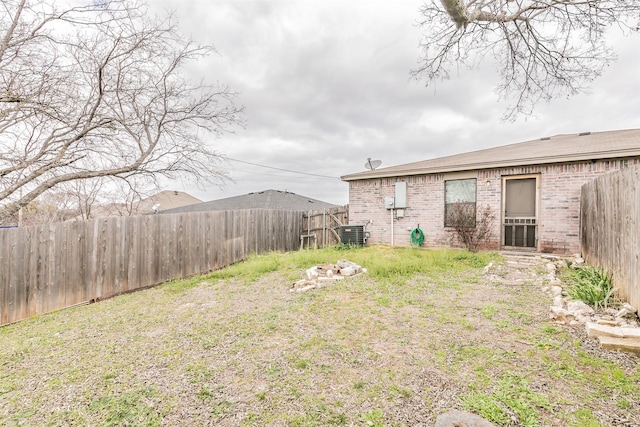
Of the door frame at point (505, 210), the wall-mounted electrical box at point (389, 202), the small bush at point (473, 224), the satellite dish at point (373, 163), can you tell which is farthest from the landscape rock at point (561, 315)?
the satellite dish at point (373, 163)

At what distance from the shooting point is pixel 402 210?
9.30 meters

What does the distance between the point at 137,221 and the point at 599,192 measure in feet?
28.1

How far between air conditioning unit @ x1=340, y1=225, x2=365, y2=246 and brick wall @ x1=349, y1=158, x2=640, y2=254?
1.32ft

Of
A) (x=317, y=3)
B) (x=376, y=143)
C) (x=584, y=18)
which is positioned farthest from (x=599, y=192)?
(x=376, y=143)

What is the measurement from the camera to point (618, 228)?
3.64 meters

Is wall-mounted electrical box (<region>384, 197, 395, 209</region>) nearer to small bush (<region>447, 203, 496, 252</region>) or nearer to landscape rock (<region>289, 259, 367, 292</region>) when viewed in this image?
small bush (<region>447, 203, 496, 252</region>)

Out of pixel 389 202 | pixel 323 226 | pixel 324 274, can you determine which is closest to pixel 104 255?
pixel 324 274

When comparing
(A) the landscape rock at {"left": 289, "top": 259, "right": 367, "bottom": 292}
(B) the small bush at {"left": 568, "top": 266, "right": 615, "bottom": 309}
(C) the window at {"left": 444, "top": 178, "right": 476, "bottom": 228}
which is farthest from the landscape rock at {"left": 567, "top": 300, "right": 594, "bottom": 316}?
(C) the window at {"left": 444, "top": 178, "right": 476, "bottom": 228}

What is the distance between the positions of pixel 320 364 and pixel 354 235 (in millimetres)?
7345

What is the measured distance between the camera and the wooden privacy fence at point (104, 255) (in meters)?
4.33

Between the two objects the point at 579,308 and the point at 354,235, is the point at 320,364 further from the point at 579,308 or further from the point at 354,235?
the point at 354,235

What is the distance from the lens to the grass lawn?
6.33 ft

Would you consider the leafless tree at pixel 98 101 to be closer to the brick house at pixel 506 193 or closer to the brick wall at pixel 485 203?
the brick wall at pixel 485 203

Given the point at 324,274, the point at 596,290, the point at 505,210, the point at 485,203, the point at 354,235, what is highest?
the point at 485,203
